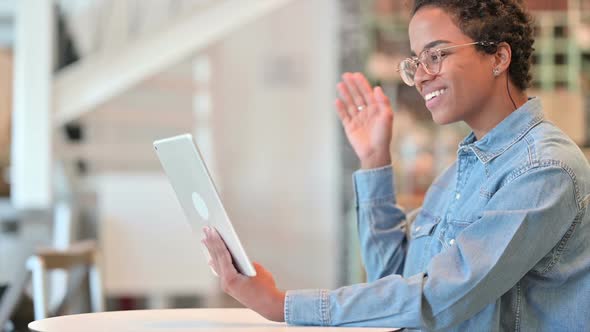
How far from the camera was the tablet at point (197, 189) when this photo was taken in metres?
1.37

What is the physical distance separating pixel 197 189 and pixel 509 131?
1.67 ft

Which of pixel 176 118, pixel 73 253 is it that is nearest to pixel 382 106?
pixel 73 253

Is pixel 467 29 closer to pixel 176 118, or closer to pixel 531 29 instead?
pixel 531 29

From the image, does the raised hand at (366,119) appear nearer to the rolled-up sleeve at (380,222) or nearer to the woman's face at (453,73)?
the rolled-up sleeve at (380,222)

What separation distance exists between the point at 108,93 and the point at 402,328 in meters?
3.19

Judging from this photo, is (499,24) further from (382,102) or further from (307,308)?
(307,308)

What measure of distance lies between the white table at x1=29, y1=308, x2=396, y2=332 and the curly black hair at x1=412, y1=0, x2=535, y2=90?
497mm

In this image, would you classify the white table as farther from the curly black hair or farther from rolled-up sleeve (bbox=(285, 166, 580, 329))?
the curly black hair

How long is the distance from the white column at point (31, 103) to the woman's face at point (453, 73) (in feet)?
9.16

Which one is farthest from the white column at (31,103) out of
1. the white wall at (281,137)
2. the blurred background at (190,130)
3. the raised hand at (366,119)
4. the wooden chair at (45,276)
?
the raised hand at (366,119)

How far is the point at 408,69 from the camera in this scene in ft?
5.16

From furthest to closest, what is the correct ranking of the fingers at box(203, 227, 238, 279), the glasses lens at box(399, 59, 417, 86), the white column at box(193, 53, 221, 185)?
the white column at box(193, 53, 221, 185), the glasses lens at box(399, 59, 417, 86), the fingers at box(203, 227, 238, 279)

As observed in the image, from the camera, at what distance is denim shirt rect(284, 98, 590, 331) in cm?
132

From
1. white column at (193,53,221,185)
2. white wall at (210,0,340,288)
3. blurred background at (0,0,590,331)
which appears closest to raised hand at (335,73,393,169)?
blurred background at (0,0,590,331)
